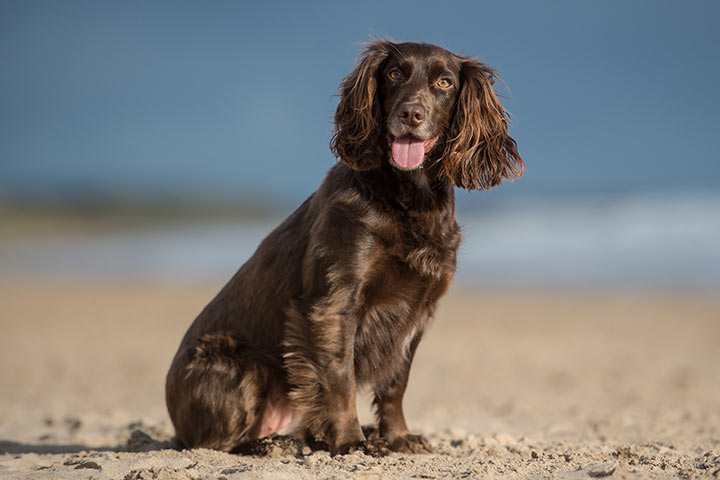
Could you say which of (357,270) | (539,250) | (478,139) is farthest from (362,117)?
(539,250)

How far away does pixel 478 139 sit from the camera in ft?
12.7

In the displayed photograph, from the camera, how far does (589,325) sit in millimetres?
11156

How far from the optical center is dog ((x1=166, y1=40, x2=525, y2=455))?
3.66 meters

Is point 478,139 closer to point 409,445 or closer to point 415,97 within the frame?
point 415,97

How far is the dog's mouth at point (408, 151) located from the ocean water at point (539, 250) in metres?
9.29

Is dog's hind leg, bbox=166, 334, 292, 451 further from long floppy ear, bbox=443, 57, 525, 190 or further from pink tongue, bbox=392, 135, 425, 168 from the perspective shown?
long floppy ear, bbox=443, 57, 525, 190

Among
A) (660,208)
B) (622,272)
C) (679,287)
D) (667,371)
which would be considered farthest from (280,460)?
(660,208)

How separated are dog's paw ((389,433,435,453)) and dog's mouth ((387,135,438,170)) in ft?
5.11

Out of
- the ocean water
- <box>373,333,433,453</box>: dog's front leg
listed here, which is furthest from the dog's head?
the ocean water

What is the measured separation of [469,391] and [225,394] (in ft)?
13.4

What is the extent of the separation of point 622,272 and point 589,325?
18.1 ft

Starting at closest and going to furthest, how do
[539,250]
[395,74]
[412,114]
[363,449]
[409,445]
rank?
[412,114]
[363,449]
[395,74]
[409,445]
[539,250]

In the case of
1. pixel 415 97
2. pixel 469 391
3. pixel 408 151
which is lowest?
pixel 469 391

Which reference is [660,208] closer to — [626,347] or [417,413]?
[626,347]
